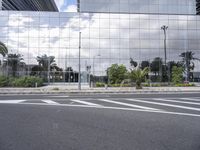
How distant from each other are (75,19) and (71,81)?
14121mm

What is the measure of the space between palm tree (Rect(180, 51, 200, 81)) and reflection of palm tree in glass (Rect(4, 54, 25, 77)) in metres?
36.2

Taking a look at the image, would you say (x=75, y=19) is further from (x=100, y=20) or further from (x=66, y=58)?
(x=66, y=58)

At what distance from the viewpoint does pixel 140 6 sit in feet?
163

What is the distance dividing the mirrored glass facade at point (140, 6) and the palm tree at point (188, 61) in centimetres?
1071

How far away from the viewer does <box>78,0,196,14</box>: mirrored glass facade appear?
48.9m

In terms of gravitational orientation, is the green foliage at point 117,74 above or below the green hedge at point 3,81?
above

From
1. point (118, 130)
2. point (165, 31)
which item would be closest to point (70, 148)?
point (118, 130)

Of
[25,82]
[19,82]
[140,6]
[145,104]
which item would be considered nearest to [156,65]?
[140,6]

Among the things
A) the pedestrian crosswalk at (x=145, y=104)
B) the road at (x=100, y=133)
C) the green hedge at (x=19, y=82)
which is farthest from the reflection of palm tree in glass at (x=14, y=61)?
the road at (x=100, y=133)

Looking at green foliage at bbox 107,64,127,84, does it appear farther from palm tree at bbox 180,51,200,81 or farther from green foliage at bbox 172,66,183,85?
palm tree at bbox 180,51,200,81

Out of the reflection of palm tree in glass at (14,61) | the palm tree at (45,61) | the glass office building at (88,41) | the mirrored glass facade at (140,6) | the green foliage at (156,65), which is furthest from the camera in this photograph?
the mirrored glass facade at (140,6)

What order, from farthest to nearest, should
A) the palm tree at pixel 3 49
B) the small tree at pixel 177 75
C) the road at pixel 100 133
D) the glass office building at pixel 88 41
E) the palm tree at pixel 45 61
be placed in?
the glass office building at pixel 88 41 → the palm tree at pixel 45 61 → the palm tree at pixel 3 49 → the small tree at pixel 177 75 → the road at pixel 100 133

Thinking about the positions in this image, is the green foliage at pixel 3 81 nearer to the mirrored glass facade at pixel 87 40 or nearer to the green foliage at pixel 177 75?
the mirrored glass facade at pixel 87 40

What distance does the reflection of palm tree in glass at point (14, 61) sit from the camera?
4503 cm
